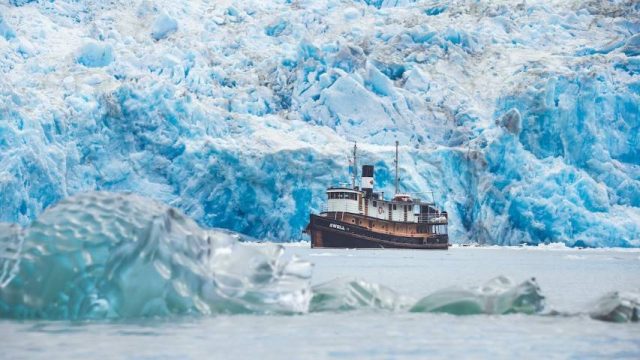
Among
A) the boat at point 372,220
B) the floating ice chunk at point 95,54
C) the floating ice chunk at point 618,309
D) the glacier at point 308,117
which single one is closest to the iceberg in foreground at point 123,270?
the floating ice chunk at point 618,309

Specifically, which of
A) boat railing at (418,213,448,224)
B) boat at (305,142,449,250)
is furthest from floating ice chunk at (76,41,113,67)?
boat railing at (418,213,448,224)

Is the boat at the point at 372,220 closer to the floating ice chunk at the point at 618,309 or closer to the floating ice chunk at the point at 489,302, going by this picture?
the floating ice chunk at the point at 489,302

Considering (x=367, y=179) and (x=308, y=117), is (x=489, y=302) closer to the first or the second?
(x=367, y=179)

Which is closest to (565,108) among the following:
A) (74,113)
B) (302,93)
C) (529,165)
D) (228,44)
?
(529,165)

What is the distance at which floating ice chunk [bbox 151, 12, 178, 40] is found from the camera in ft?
149

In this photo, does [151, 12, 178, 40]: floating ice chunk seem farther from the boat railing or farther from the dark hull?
the boat railing

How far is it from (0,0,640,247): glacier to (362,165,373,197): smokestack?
3.35 feet

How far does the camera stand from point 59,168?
3419cm

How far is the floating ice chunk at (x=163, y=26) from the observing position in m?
45.5

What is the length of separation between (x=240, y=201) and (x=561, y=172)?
1228cm

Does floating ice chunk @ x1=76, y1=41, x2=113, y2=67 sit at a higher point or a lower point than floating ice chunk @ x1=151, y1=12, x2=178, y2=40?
lower

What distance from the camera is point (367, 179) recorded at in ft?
123

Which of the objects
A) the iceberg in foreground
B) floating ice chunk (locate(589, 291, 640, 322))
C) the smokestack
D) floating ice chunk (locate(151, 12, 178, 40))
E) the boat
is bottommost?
floating ice chunk (locate(589, 291, 640, 322))

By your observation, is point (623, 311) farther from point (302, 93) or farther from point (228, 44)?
point (228, 44)
